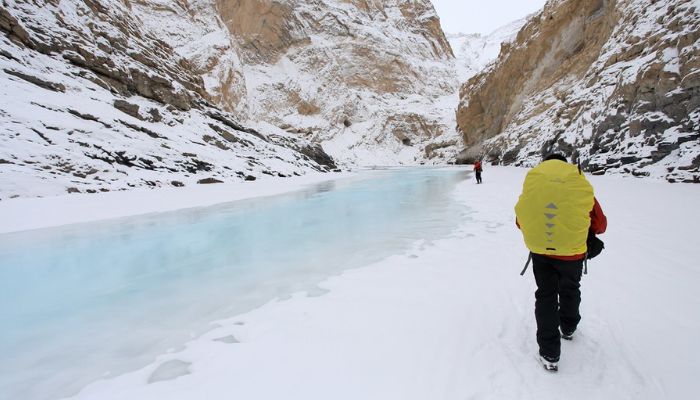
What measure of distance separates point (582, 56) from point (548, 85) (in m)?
3.95

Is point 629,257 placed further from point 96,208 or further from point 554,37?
point 554,37

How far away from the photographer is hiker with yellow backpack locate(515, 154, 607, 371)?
2.53 metres

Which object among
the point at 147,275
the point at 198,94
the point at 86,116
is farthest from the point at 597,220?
the point at 198,94

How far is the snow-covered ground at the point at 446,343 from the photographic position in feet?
7.80

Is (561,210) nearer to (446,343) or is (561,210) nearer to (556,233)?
(556,233)

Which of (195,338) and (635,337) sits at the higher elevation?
(195,338)

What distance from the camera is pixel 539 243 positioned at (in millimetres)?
2615

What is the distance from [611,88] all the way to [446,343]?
74.2ft

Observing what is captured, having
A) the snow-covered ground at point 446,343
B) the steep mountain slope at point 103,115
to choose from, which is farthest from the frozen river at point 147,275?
the steep mountain slope at point 103,115

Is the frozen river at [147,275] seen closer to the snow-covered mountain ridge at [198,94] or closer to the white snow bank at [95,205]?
the white snow bank at [95,205]

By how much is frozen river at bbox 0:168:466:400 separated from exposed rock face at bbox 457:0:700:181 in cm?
1075

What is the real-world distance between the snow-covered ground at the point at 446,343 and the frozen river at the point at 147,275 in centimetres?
41

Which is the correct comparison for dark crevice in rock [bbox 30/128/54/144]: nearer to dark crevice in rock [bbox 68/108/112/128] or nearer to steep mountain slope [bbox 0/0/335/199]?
steep mountain slope [bbox 0/0/335/199]

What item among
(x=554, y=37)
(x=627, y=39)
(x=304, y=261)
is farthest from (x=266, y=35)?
(x=304, y=261)
